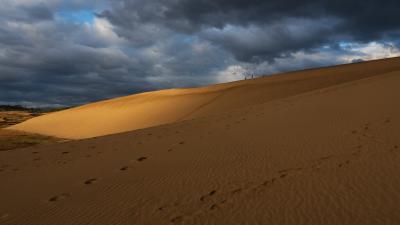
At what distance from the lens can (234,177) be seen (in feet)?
22.1

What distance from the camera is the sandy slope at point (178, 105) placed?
28.6 m

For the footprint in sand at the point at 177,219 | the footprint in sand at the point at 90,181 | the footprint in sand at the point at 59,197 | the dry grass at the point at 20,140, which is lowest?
the dry grass at the point at 20,140

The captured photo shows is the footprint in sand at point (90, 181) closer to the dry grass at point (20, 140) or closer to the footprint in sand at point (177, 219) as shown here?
the footprint in sand at point (177, 219)

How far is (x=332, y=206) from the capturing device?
16.6 ft

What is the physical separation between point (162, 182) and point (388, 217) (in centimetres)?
366

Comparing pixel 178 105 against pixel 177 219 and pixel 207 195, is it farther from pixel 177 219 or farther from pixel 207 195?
pixel 177 219

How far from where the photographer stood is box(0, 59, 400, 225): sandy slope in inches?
204

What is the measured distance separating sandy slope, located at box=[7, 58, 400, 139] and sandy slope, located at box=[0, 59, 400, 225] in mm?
16476

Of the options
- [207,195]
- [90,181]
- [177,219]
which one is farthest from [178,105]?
[177,219]

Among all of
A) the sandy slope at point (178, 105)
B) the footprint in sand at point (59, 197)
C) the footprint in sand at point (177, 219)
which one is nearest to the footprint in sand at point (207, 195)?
the footprint in sand at point (177, 219)

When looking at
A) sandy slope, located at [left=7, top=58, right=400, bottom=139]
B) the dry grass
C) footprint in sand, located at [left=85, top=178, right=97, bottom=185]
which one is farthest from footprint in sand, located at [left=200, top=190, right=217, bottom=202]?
sandy slope, located at [left=7, top=58, right=400, bottom=139]

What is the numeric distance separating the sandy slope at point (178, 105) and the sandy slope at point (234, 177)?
16476 mm

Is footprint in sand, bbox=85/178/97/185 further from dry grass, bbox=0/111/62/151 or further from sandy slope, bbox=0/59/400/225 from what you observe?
dry grass, bbox=0/111/62/151

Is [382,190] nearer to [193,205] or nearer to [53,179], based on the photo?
[193,205]
